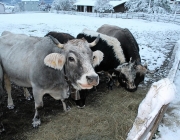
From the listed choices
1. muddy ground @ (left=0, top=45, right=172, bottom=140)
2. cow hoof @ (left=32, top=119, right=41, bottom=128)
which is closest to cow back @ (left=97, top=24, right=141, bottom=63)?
muddy ground @ (left=0, top=45, right=172, bottom=140)

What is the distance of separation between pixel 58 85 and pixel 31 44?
106 cm

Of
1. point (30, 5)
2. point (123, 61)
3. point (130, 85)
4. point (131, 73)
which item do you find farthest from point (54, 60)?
point (30, 5)

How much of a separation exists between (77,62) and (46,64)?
53 centimetres

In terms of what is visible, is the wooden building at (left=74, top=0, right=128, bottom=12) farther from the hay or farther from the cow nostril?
the cow nostril

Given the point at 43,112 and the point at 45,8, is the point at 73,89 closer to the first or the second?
the point at 43,112

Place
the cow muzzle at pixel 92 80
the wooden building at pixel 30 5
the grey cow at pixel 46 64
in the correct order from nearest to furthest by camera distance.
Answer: the cow muzzle at pixel 92 80 → the grey cow at pixel 46 64 → the wooden building at pixel 30 5

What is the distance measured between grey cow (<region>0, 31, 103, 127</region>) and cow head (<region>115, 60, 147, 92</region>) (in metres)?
→ 1.52

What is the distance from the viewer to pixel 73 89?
3680mm

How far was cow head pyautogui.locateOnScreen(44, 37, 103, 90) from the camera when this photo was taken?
9.44 ft

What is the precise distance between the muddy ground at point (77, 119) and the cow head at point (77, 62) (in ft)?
3.36

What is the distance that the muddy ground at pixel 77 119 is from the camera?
354cm

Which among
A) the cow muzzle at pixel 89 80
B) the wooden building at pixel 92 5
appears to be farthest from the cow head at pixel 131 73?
the wooden building at pixel 92 5

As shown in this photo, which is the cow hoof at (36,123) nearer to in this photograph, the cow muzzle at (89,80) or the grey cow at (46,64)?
the grey cow at (46,64)

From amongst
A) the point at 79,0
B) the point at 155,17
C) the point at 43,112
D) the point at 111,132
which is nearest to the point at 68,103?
the point at 43,112
